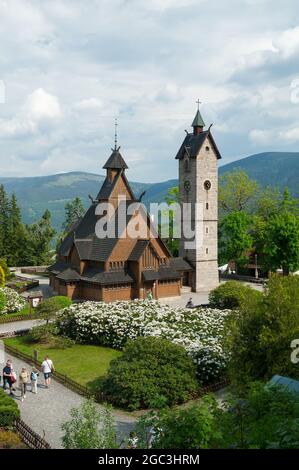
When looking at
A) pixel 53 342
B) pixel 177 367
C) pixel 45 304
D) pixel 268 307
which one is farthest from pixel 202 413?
pixel 45 304

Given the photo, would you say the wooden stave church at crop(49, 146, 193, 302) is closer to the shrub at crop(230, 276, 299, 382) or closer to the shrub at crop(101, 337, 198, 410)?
the shrub at crop(101, 337, 198, 410)

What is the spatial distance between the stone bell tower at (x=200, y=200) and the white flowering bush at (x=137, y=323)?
1800cm

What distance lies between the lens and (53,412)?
21.0 metres

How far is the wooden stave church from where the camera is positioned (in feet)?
145

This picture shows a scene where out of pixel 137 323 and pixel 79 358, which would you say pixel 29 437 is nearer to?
pixel 79 358

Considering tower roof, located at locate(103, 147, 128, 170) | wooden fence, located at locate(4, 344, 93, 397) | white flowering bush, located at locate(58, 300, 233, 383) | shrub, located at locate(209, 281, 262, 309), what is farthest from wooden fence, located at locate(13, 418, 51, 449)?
tower roof, located at locate(103, 147, 128, 170)

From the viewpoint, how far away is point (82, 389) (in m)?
23.4

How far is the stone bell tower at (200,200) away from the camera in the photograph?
51969 mm

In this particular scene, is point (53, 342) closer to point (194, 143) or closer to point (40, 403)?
point (40, 403)

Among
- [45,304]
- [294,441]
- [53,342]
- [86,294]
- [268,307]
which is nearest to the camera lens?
[294,441]

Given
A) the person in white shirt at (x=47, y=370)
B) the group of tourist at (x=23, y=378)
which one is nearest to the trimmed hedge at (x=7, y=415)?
the group of tourist at (x=23, y=378)

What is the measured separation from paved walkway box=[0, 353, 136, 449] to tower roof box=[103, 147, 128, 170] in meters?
→ 27.8

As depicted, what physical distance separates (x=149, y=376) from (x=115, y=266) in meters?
22.5
